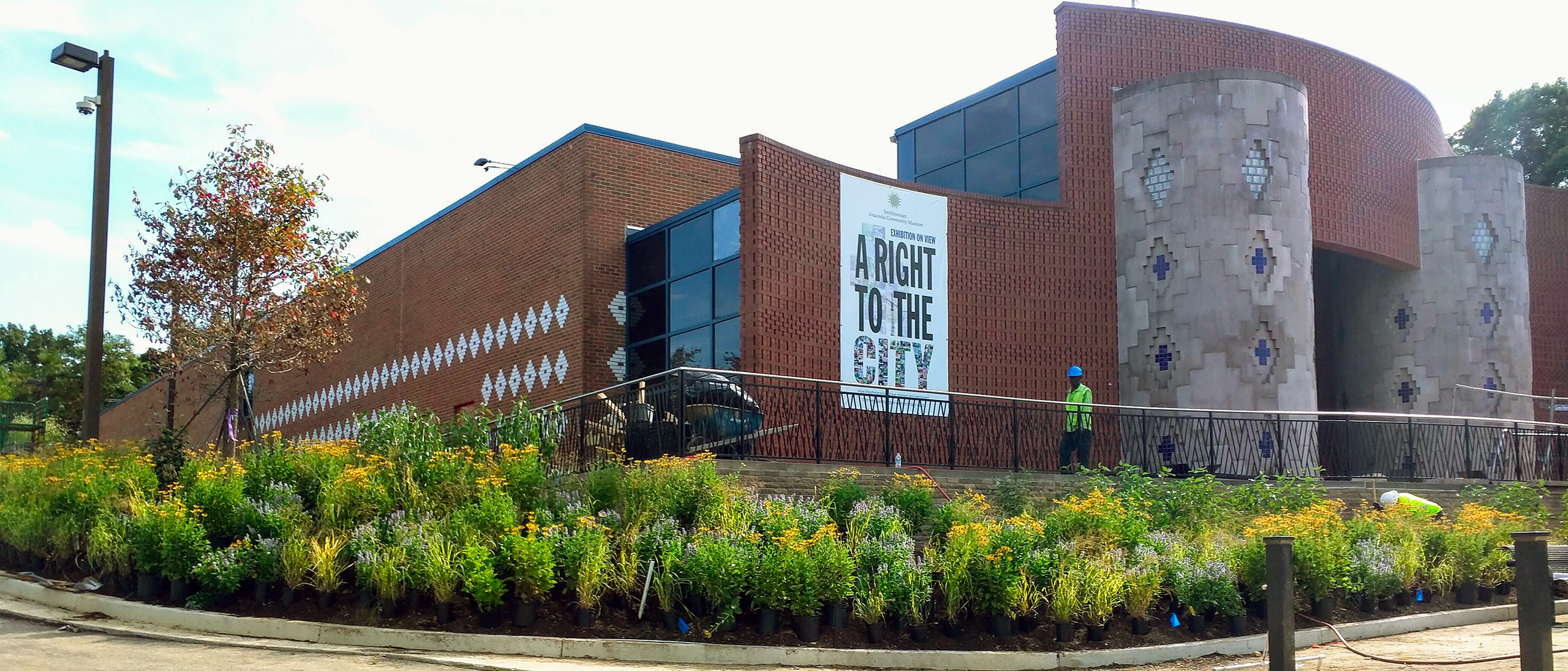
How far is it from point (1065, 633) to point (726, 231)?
39.8ft

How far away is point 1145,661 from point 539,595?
516 centimetres

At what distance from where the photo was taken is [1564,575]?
14203mm

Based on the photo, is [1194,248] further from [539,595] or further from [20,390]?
[20,390]

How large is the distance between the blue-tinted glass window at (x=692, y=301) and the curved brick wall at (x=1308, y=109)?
22.9 ft

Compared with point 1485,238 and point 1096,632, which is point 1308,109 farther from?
point 1096,632

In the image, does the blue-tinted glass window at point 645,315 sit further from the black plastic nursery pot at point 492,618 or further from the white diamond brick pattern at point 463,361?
the black plastic nursery pot at point 492,618

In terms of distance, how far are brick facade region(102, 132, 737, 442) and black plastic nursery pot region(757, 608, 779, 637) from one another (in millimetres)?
12583

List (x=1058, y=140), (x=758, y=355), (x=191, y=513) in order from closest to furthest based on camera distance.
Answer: (x=191, y=513) < (x=758, y=355) < (x=1058, y=140)

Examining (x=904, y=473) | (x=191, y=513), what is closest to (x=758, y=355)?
(x=904, y=473)

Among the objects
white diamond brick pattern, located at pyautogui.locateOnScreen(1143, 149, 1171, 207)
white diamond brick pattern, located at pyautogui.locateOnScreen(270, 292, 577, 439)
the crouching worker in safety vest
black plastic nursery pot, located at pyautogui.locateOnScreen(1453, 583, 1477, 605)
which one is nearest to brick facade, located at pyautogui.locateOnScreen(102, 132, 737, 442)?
white diamond brick pattern, located at pyautogui.locateOnScreen(270, 292, 577, 439)

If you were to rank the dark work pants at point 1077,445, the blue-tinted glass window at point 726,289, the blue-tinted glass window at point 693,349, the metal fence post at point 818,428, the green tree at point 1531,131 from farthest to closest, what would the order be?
the green tree at point 1531,131
the blue-tinted glass window at point 693,349
the blue-tinted glass window at point 726,289
the dark work pants at point 1077,445
the metal fence post at point 818,428

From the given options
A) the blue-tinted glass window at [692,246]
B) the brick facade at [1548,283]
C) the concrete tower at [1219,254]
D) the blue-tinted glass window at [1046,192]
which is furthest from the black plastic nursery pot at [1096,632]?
the brick facade at [1548,283]

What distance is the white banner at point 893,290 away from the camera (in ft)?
67.0

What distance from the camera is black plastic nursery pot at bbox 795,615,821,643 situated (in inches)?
419
